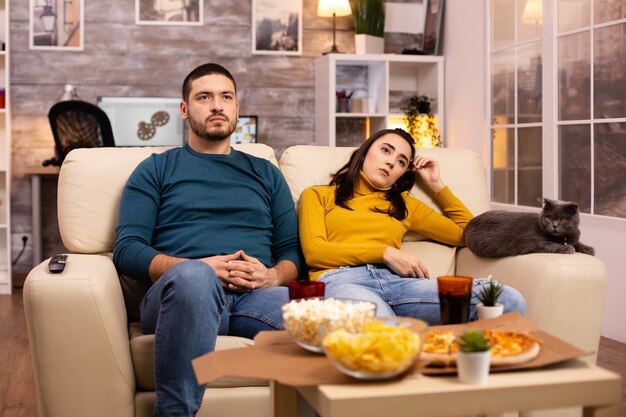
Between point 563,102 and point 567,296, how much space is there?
2.22 meters

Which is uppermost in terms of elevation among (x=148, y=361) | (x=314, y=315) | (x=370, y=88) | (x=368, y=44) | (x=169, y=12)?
(x=169, y=12)

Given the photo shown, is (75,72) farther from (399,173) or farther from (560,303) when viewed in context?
(560,303)

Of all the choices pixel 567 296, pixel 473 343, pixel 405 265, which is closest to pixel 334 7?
pixel 405 265

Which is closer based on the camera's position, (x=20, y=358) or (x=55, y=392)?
(x=55, y=392)

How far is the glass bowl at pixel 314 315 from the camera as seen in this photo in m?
1.62

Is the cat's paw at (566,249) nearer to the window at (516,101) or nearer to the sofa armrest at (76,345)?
the sofa armrest at (76,345)

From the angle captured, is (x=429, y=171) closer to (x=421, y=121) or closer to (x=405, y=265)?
(x=405, y=265)

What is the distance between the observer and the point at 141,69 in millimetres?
5785

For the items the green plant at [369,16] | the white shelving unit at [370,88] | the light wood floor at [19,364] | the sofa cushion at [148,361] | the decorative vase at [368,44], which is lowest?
the light wood floor at [19,364]

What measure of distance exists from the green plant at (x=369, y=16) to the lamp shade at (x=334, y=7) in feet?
0.32

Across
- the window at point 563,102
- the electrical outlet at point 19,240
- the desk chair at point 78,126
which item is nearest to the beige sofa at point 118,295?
the window at point 563,102

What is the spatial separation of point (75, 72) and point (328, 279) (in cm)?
373

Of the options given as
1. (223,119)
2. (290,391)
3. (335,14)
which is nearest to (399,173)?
(223,119)

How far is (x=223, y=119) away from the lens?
2.73m
